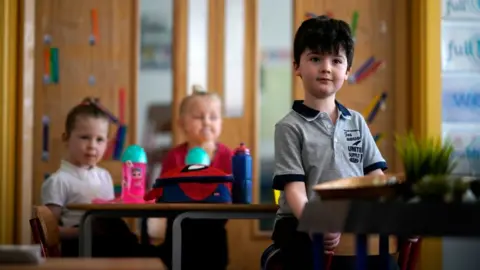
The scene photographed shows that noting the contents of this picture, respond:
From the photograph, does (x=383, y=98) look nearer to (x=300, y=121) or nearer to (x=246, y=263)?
(x=246, y=263)

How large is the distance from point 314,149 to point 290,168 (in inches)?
4.4

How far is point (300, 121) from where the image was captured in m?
2.34

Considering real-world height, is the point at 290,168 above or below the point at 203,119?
below

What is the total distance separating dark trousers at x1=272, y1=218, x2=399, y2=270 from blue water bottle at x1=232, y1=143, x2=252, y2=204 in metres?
0.68

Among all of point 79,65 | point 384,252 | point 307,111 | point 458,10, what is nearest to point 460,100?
point 458,10

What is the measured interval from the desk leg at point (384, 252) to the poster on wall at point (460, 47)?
2386 mm

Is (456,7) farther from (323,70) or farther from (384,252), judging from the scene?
(384,252)

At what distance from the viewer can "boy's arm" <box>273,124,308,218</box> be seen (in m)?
2.15

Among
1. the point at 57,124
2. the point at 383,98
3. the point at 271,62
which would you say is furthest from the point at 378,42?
the point at 57,124

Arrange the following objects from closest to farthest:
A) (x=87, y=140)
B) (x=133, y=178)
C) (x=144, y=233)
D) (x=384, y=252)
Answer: (x=384, y=252), (x=133, y=178), (x=87, y=140), (x=144, y=233)

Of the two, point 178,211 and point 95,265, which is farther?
point 178,211

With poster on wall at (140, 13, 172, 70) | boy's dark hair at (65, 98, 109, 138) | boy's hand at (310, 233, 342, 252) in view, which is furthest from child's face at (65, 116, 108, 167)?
boy's hand at (310, 233, 342, 252)

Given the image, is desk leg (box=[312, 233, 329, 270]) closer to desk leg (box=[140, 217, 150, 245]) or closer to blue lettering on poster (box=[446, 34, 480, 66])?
desk leg (box=[140, 217, 150, 245])

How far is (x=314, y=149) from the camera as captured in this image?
230 cm
